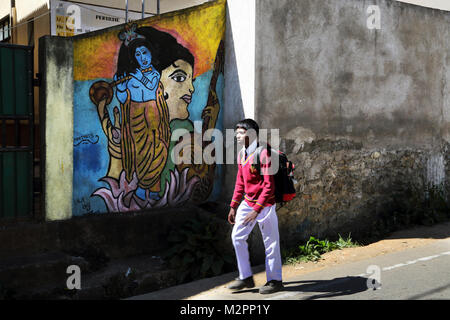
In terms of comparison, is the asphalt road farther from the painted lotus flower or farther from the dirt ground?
the painted lotus flower

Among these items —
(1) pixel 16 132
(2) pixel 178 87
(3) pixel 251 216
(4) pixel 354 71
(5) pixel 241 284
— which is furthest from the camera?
(4) pixel 354 71

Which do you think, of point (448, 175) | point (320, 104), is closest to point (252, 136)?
point (320, 104)

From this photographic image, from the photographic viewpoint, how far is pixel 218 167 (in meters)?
7.74

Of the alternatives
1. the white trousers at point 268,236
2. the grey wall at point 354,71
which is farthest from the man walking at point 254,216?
the grey wall at point 354,71

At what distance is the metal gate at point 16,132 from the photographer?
19.6 feet

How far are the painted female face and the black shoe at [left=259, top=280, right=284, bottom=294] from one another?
292 cm

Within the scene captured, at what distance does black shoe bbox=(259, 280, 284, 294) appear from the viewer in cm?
554

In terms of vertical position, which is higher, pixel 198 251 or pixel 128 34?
pixel 128 34

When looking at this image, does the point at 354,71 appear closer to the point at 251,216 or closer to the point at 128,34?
the point at 128,34

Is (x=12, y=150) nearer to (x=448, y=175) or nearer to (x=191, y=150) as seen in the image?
(x=191, y=150)

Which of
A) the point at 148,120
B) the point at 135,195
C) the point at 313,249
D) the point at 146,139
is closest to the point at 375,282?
the point at 313,249

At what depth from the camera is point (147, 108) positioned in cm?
695

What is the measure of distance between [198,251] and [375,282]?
238 cm
